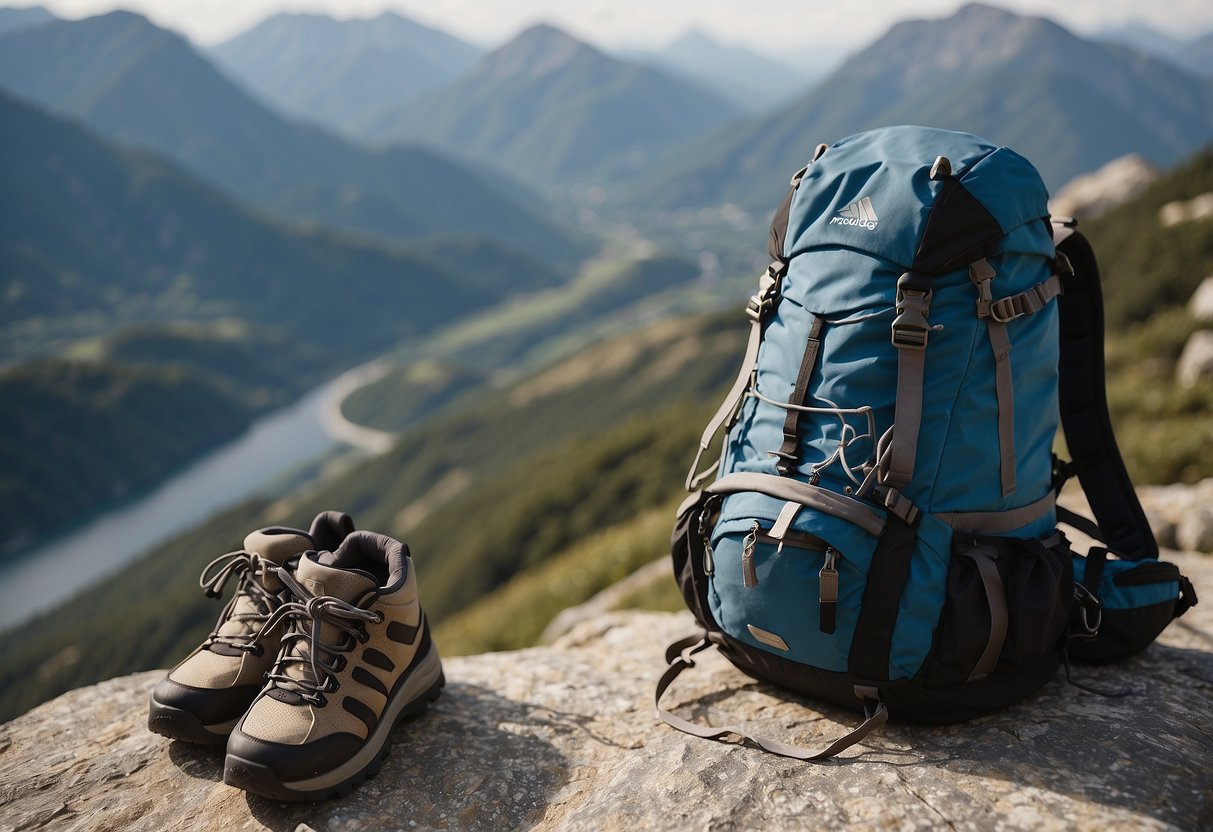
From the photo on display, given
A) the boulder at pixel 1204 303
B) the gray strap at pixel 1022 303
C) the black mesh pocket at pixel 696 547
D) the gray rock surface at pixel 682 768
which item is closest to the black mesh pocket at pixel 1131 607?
the gray rock surface at pixel 682 768

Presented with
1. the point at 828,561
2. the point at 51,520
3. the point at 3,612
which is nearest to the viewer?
the point at 828,561

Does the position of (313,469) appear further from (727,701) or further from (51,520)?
(727,701)

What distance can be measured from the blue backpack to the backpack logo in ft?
0.04

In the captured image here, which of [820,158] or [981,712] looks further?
[820,158]

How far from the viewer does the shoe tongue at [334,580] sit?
393 centimetres

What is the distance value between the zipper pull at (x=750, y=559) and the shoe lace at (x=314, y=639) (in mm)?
1753

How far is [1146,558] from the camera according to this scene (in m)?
4.84

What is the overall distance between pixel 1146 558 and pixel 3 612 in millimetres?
142793

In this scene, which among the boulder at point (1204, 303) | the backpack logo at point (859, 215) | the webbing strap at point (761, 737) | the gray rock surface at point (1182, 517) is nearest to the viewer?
the webbing strap at point (761, 737)

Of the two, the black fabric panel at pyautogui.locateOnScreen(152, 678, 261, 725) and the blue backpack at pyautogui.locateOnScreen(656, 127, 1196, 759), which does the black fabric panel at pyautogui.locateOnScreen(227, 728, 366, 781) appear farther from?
the blue backpack at pyautogui.locateOnScreen(656, 127, 1196, 759)

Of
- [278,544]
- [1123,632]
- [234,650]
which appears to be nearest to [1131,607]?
[1123,632]

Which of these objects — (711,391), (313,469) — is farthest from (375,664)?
(313,469)

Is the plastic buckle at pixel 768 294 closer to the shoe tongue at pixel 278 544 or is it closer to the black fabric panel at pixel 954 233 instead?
the black fabric panel at pixel 954 233

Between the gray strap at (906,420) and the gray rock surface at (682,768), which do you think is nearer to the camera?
the gray rock surface at (682,768)
